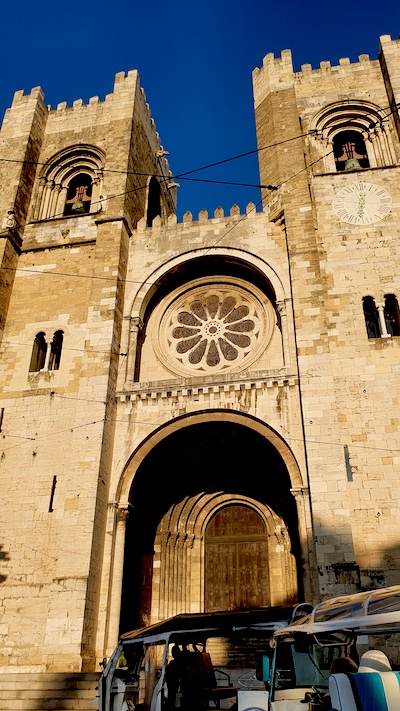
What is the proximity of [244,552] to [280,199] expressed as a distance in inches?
356

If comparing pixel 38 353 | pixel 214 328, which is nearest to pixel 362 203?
pixel 214 328

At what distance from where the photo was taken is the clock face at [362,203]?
46.4 ft

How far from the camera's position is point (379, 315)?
1277 cm

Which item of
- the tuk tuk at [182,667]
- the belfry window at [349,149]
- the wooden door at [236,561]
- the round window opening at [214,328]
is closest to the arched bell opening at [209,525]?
the wooden door at [236,561]

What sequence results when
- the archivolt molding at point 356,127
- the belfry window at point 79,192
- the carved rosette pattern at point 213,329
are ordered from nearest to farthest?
the carved rosette pattern at point 213,329
the archivolt molding at point 356,127
the belfry window at point 79,192

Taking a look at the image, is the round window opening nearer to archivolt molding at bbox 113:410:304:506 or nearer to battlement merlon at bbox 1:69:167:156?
archivolt molding at bbox 113:410:304:506

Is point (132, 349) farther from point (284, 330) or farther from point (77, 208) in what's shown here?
point (77, 208)

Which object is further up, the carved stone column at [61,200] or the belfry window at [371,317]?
the carved stone column at [61,200]

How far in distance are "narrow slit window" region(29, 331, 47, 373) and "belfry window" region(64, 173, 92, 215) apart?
489 centimetres

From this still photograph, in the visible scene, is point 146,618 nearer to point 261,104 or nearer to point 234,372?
point 234,372

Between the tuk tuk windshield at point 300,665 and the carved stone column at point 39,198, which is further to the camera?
the carved stone column at point 39,198

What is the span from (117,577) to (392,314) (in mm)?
8411

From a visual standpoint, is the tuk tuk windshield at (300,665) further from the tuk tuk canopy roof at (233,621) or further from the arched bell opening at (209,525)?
the arched bell opening at (209,525)

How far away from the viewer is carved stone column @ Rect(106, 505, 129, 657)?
10.9m
